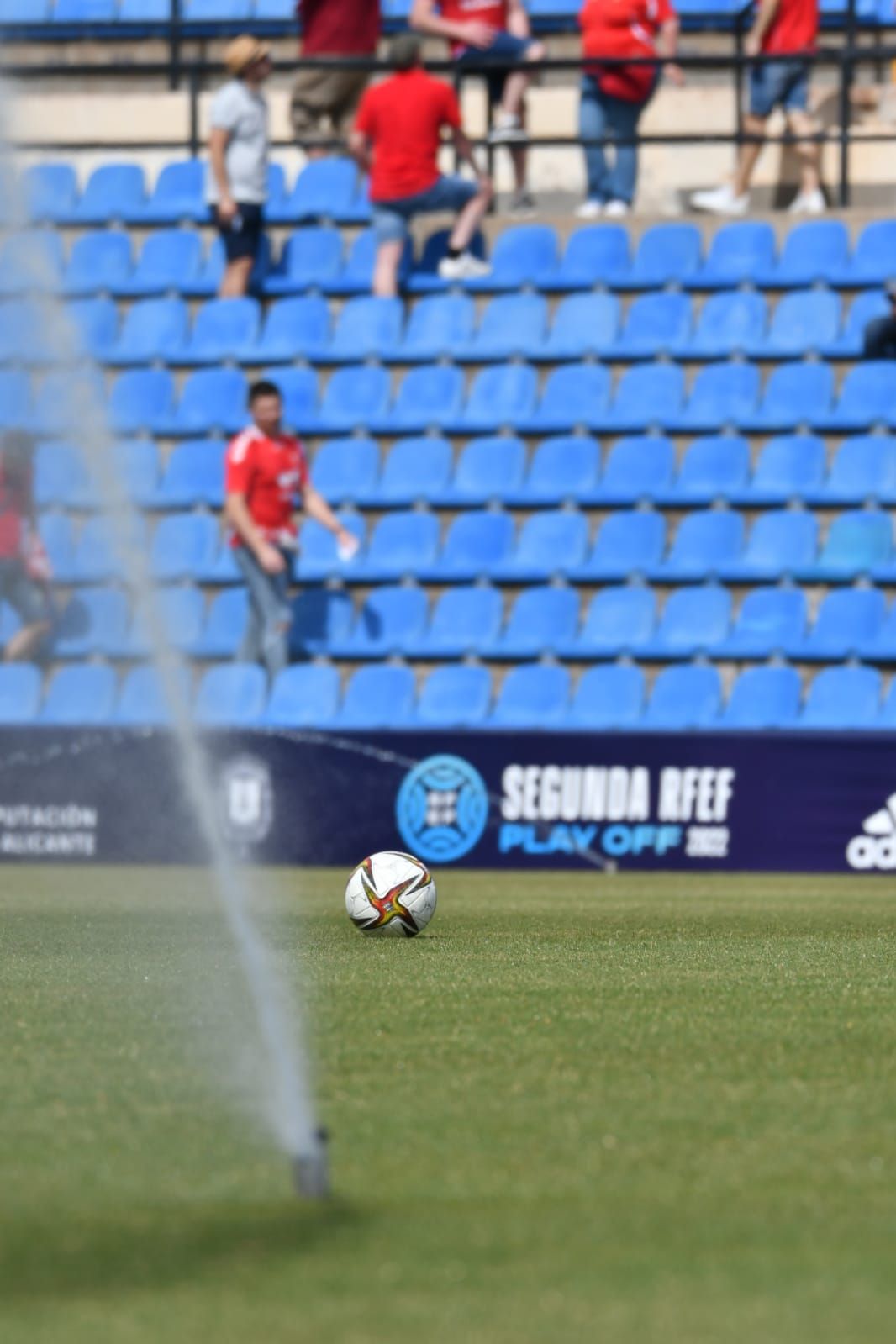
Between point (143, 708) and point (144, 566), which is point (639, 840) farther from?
point (144, 566)

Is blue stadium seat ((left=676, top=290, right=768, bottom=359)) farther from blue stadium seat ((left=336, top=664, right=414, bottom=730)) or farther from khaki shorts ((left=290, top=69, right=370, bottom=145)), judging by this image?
khaki shorts ((left=290, top=69, right=370, bottom=145))

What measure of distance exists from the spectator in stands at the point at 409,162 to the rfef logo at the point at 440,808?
17.4ft

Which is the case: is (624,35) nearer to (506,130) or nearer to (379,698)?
(506,130)

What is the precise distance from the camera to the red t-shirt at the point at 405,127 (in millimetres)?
18469

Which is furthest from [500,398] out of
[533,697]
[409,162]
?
[533,697]

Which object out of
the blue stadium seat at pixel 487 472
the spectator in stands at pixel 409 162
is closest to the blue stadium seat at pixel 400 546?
the blue stadium seat at pixel 487 472

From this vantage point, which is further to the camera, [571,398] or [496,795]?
[571,398]

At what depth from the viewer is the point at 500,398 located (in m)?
18.4

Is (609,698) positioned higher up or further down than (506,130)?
further down

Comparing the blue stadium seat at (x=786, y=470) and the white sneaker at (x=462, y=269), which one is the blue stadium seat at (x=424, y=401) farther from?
the blue stadium seat at (x=786, y=470)

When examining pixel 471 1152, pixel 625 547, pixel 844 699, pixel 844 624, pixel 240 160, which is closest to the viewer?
pixel 471 1152

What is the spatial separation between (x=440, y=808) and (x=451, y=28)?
7.39 meters

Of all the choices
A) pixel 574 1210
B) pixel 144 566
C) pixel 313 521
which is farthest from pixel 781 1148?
pixel 313 521

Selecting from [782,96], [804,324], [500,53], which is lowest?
[804,324]
